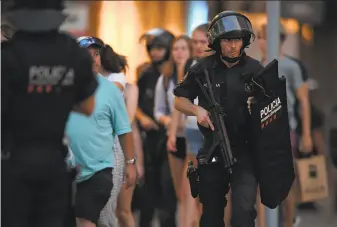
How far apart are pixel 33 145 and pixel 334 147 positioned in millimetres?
6302

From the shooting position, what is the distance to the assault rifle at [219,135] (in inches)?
271

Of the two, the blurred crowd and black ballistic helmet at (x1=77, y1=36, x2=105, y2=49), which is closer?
black ballistic helmet at (x1=77, y1=36, x2=105, y2=49)

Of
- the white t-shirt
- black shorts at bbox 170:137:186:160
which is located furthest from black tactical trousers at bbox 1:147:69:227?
black shorts at bbox 170:137:186:160

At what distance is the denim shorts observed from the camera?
8680 mm

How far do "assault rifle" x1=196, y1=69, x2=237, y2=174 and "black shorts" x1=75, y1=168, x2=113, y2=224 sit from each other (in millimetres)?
660

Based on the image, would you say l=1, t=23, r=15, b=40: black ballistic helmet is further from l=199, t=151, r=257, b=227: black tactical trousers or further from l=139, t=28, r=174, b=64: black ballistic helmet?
l=139, t=28, r=174, b=64: black ballistic helmet

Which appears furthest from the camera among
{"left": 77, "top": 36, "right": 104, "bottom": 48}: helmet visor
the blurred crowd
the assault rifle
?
the blurred crowd

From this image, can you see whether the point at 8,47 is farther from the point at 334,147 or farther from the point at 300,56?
the point at 300,56

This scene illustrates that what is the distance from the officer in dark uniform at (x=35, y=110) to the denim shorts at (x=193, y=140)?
10.9 feet

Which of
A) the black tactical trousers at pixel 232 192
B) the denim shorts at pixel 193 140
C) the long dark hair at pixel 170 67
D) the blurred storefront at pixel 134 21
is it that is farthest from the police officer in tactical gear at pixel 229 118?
the blurred storefront at pixel 134 21

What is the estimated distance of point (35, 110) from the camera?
17.4ft

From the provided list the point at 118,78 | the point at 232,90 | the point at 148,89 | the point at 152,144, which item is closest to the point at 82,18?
the point at 148,89

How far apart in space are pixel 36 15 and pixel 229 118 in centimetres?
197

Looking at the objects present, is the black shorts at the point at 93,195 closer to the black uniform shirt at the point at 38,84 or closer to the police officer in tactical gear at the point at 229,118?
the police officer in tactical gear at the point at 229,118
